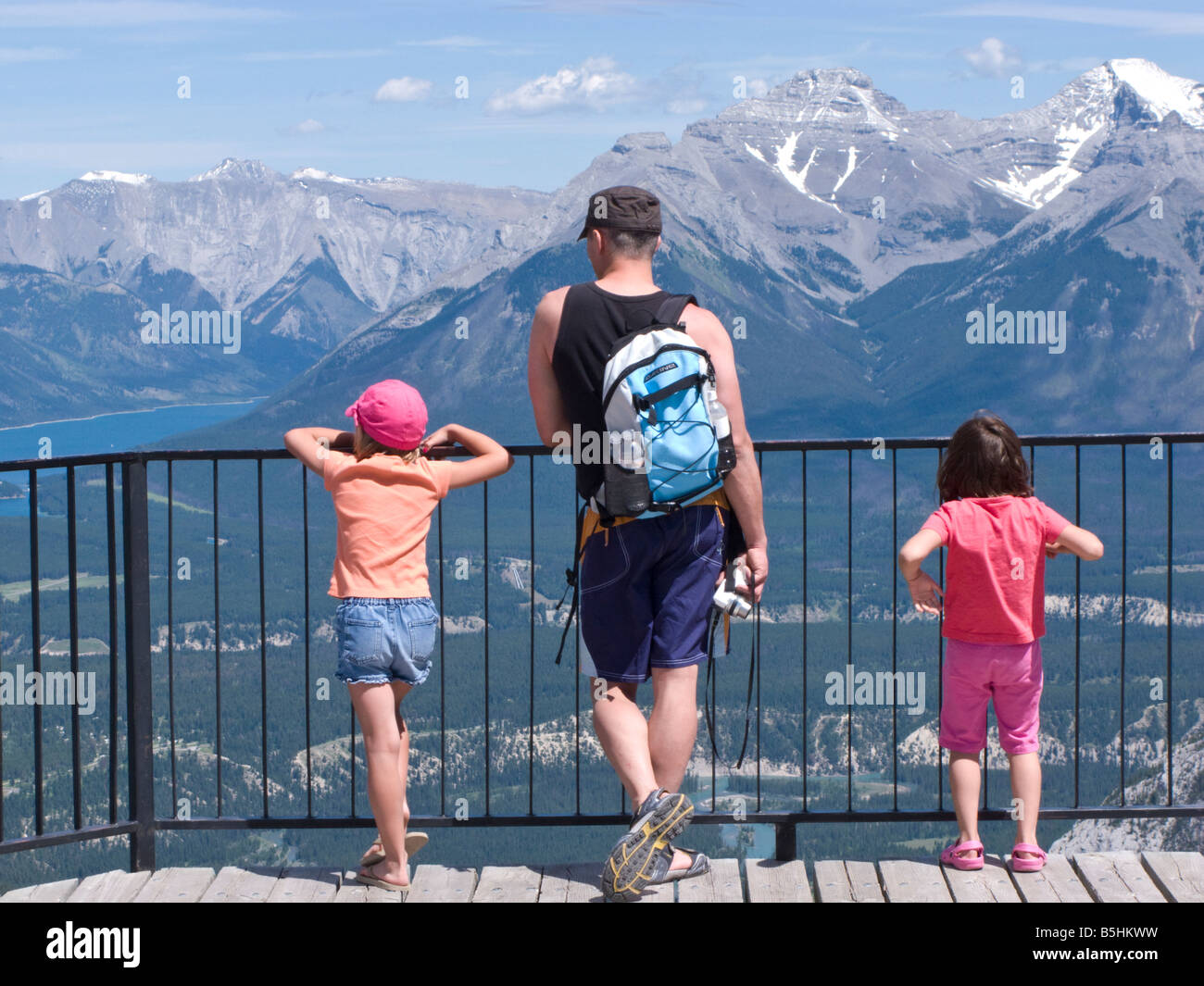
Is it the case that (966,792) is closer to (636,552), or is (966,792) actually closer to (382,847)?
(636,552)

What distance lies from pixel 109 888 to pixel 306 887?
648 millimetres

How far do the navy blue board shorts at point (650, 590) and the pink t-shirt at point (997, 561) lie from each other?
811 millimetres

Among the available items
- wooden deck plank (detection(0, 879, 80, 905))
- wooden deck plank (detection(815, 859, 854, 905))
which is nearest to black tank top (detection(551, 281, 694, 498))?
wooden deck plank (detection(815, 859, 854, 905))

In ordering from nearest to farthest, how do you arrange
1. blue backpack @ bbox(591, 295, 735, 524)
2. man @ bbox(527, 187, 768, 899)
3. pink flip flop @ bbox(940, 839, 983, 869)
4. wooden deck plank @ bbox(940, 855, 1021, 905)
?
blue backpack @ bbox(591, 295, 735, 524) → man @ bbox(527, 187, 768, 899) → wooden deck plank @ bbox(940, 855, 1021, 905) → pink flip flop @ bbox(940, 839, 983, 869)

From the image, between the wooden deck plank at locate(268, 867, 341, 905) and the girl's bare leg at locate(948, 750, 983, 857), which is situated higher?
the girl's bare leg at locate(948, 750, 983, 857)

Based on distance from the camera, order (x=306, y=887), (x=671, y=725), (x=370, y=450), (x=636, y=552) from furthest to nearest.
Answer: (x=306, y=887) → (x=370, y=450) → (x=671, y=725) → (x=636, y=552)

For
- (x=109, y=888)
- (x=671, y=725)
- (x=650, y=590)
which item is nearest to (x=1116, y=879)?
(x=671, y=725)

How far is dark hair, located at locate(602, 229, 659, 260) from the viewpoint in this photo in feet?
12.8

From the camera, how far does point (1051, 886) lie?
4281 millimetres

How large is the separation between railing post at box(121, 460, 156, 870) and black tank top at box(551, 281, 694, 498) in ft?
5.66

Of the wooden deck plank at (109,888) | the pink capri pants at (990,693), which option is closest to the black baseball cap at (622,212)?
the pink capri pants at (990,693)

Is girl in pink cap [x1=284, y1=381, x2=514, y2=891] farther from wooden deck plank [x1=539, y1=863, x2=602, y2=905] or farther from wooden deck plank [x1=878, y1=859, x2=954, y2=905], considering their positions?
wooden deck plank [x1=878, y1=859, x2=954, y2=905]

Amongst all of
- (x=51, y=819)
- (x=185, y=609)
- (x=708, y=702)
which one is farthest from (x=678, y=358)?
(x=185, y=609)
